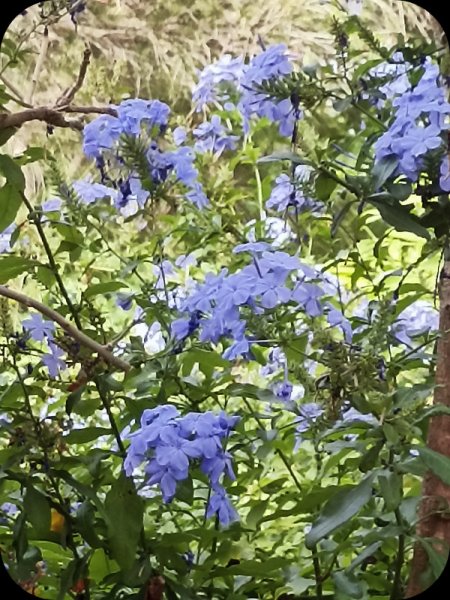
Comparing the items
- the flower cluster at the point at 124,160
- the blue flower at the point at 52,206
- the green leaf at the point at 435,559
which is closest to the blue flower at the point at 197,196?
the flower cluster at the point at 124,160

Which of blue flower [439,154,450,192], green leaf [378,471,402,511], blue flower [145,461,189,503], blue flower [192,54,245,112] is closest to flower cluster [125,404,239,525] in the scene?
blue flower [145,461,189,503]

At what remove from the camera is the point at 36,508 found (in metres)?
0.59

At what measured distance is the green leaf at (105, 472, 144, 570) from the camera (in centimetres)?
58

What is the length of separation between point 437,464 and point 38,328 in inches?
12.7

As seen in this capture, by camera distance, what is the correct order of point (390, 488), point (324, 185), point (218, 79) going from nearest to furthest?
point (390, 488) → point (324, 185) → point (218, 79)

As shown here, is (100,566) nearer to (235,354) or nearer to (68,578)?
(68,578)

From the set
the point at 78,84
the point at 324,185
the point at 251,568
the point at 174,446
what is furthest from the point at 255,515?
the point at 78,84

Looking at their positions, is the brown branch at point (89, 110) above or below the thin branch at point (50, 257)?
above

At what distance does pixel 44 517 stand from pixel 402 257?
1.52 feet

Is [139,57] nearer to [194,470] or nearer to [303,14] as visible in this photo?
[303,14]

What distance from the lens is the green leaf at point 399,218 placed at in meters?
0.55

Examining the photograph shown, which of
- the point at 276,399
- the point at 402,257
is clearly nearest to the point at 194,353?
the point at 276,399

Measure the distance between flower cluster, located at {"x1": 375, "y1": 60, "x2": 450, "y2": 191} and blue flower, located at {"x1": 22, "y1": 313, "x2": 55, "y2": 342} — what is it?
0.28 metres

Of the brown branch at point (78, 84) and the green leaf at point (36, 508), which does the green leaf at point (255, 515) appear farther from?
the brown branch at point (78, 84)
